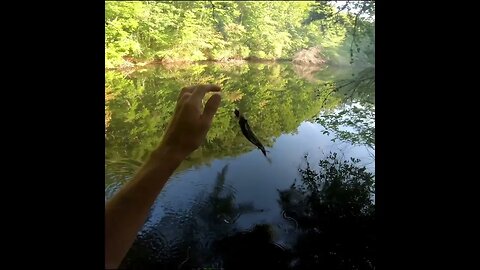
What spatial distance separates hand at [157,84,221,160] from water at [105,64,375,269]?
89 mm

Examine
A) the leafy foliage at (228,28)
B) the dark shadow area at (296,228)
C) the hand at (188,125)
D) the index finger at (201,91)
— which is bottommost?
the dark shadow area at (296,228)

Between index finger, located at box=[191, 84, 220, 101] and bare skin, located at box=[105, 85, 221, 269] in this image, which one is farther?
index finger, located at box=[191, 84, 220, 101]

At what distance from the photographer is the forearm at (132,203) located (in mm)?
525

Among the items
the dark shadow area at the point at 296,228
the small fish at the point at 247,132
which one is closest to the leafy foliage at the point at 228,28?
the small fish at the point at 247,132

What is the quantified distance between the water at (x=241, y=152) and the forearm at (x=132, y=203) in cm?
5

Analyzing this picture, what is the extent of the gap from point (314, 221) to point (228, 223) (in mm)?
216

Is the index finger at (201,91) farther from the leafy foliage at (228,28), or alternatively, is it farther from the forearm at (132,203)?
the leafy foliage at (228,28)

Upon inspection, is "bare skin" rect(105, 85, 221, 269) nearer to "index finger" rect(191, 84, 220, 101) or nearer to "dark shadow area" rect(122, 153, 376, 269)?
"index finger" rect(191, 84, 220, 101)

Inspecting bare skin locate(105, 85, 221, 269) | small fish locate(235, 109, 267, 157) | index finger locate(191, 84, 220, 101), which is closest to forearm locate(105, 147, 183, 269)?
bare skin locate(105, 85, 221, 269)

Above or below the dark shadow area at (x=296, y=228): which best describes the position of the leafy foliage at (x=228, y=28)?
above

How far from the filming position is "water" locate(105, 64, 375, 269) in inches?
31.1
